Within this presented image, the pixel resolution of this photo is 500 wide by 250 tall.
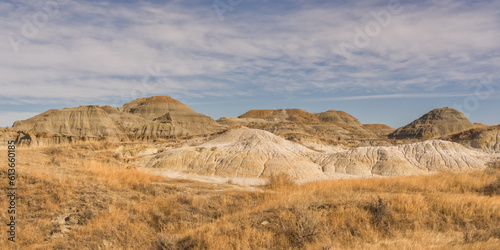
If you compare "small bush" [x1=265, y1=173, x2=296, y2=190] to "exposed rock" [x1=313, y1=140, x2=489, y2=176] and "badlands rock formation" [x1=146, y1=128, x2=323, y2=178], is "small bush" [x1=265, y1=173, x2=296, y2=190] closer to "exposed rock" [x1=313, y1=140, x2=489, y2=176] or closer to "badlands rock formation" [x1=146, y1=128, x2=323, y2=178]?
"badlands rock formation" [x1=146, y1=128, x2=323, y2=178]

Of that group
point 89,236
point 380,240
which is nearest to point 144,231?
point 89,236

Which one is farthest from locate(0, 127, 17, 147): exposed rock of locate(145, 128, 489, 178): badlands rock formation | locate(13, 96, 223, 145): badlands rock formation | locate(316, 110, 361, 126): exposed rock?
locate(316, 110, 361, 126): exposed rock

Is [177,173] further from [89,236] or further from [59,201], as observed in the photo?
[89,236]

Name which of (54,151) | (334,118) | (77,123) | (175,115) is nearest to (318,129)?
(175,115)

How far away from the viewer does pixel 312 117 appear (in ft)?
584

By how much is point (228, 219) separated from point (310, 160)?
2163 centimetres

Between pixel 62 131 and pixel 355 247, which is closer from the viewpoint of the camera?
pixel 355 247

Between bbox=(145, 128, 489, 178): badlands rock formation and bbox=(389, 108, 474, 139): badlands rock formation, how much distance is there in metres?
78.6

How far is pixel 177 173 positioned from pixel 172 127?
68.8 meters

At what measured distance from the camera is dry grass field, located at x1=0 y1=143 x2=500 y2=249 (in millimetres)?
6711

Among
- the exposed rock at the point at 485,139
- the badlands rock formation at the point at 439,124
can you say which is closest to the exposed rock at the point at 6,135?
the exposed rock at the point at 485,139

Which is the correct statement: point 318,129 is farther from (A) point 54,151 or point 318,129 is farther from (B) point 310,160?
(A) point 54,151

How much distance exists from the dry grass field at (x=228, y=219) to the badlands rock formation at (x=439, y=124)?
103 m

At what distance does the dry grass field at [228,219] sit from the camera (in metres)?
6.71
